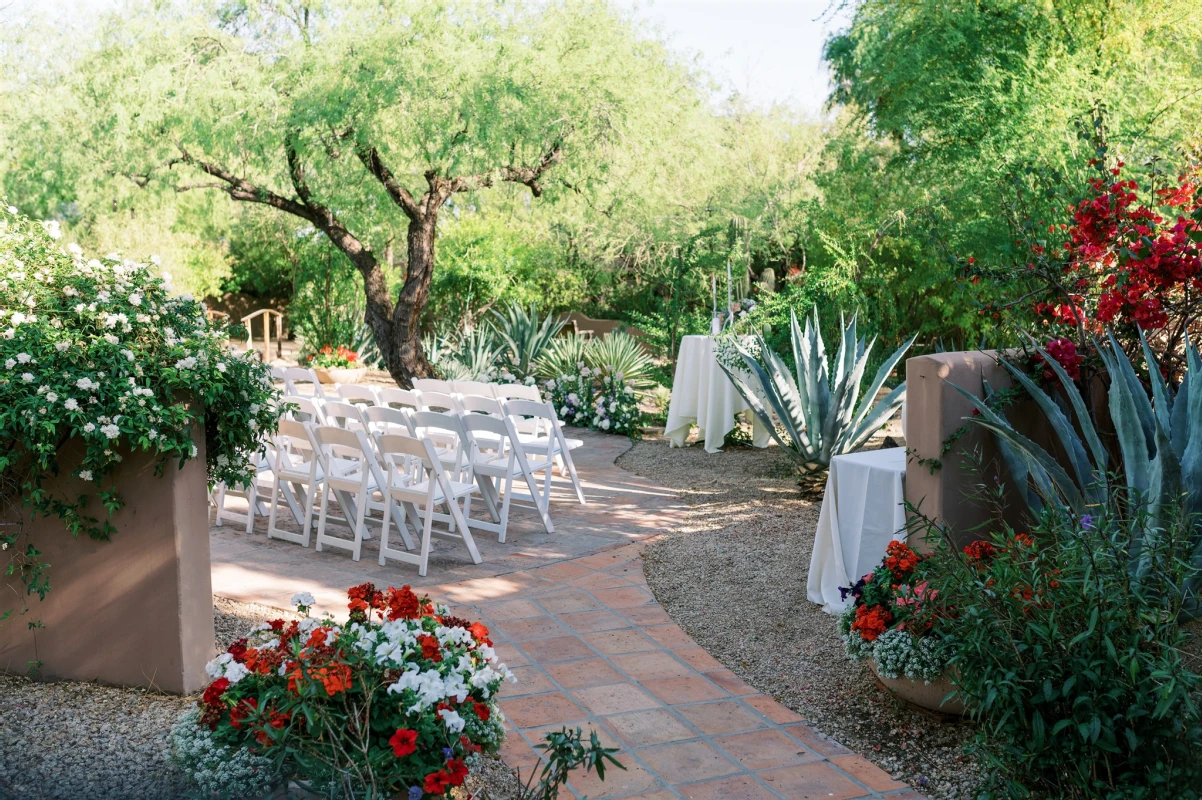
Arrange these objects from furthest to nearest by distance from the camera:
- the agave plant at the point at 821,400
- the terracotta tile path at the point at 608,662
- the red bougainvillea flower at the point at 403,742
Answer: the agave plant at the point at 821,400
the terracotta tile path at the point at 608,662
the red bougainvillea flower at the point at 403,742

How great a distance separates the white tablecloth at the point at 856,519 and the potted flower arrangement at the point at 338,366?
31.4 ft

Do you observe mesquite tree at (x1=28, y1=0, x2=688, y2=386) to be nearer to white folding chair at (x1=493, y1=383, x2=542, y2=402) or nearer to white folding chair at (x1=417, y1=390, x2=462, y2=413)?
white folding chair at (x1=493, y1=383, x2=542, y2=402)

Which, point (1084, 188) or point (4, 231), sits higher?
point (1084, 188)

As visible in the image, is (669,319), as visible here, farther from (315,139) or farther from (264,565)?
(264,565)

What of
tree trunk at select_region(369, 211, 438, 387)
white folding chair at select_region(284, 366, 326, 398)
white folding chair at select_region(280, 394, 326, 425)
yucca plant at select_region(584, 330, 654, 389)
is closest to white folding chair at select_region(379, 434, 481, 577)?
white folding chair at select_region(280, 394, 326, 425)

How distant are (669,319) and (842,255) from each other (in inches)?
91.6

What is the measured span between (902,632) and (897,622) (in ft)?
0.25

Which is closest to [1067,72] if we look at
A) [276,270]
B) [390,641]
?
[390,641]

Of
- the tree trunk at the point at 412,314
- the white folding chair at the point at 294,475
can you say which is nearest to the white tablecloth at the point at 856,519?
the white folding chair at the point at 294,475

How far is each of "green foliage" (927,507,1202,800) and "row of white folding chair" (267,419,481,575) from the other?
315 cm

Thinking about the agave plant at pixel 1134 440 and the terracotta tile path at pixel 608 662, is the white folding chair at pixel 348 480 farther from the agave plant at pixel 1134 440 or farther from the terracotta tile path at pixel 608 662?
the agave plant at pixel 1134 440

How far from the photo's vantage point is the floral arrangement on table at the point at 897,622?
3531 mm

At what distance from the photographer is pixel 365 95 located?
30.3 ft

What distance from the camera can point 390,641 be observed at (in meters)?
2.80
